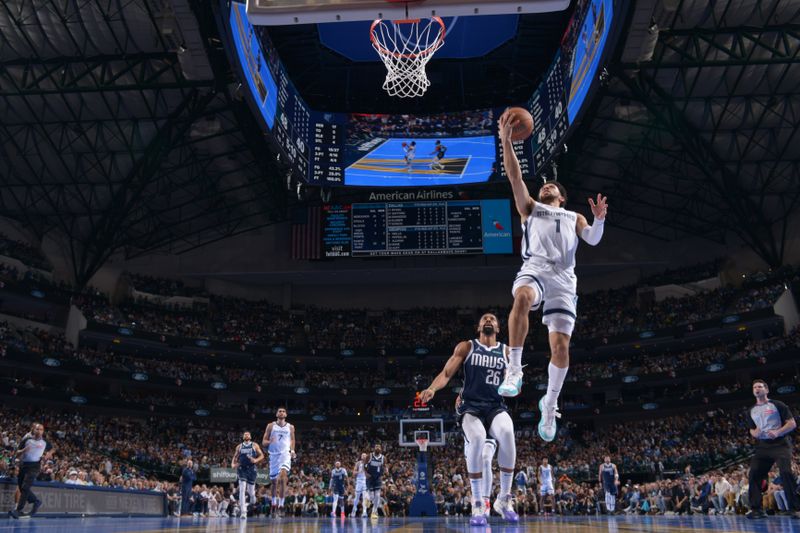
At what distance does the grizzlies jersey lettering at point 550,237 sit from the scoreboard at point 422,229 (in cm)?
2914

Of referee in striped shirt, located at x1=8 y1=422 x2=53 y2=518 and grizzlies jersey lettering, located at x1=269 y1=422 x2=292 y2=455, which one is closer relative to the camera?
referee in striped shirt, located at x1=8 y1=422 x2=53 y2=518

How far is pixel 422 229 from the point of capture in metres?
36.8

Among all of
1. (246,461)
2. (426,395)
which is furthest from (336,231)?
(426,395)

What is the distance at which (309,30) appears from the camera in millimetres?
32500

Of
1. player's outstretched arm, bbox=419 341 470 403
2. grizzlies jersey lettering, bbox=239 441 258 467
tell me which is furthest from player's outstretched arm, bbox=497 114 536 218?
grizzlies jersey lettering, bbox=239 441 258 467

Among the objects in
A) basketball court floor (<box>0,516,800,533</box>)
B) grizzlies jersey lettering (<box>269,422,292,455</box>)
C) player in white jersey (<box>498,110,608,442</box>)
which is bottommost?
basketball court floor (<box>0,516,800,533</box>)

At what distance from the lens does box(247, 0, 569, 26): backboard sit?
9.22 metres

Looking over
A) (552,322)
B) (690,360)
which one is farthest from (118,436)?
(552,322)

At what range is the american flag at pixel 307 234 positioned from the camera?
38.2 metres

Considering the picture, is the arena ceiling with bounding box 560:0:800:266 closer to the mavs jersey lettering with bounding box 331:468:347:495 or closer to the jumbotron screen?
the jumbotron screen

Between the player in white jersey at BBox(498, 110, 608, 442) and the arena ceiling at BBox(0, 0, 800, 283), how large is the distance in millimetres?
17737

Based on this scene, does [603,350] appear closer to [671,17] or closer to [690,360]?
[690,360]

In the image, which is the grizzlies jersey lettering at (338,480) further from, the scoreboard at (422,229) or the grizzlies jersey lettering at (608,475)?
the scoreboard at (422,229)

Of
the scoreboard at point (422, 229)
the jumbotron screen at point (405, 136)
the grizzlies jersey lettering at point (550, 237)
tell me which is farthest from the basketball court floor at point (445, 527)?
the scoreboard at point (422, 229)
